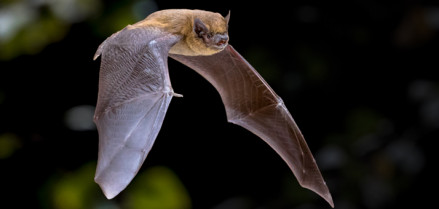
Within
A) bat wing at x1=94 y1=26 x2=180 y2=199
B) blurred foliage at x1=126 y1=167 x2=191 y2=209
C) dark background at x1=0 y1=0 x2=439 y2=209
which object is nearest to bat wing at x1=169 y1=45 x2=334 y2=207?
bat wing at x1=94 y1=26 x2=180 y2=199

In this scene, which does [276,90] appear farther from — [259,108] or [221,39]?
[221,39]

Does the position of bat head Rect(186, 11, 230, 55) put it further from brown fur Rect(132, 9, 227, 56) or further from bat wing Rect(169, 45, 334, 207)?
bat wing Rect(169, 45, 334, 207)

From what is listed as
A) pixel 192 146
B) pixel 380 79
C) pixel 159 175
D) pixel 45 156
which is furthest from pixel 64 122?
pixel 380 79

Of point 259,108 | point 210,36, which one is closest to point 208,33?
point 210,36

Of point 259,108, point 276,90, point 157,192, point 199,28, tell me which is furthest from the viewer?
point 276,90

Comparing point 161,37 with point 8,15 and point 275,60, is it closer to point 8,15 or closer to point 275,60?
point 8,15

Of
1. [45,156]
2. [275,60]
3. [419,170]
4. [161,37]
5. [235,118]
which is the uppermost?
[161,37]
